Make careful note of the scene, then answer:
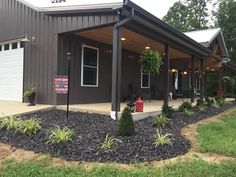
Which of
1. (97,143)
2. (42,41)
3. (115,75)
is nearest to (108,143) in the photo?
(97,143)

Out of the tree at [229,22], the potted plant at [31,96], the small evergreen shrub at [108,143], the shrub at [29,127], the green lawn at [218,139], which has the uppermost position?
the tree at [229,22]

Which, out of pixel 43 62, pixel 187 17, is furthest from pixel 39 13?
pixel 187 17

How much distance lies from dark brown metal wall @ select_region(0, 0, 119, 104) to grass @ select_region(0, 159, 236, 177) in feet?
16.7

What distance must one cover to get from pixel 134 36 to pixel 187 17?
101 ft

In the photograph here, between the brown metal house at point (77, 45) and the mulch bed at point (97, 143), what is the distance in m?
1.06

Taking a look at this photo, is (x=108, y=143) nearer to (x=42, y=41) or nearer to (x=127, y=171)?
(x=127, y=171)

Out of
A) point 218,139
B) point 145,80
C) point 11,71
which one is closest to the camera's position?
point 218,139

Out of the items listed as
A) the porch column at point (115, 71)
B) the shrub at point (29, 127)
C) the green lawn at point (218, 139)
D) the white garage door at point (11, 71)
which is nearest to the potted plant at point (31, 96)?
the white garage door at point (11, 71)

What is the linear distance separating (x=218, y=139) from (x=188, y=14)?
3534cm

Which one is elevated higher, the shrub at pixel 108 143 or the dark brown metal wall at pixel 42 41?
the dark brown metal wall at pixel 42 41

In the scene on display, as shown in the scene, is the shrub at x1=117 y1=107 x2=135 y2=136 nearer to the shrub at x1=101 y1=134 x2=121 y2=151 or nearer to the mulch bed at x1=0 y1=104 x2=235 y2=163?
the mulch bed at x1=0 y1=104 x2=235 y2=163

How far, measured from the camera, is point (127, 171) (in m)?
5.09

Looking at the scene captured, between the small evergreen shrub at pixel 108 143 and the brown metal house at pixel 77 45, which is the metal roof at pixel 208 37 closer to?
the brown metal house at pixel 77 45

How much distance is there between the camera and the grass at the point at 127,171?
4938 millimetres
